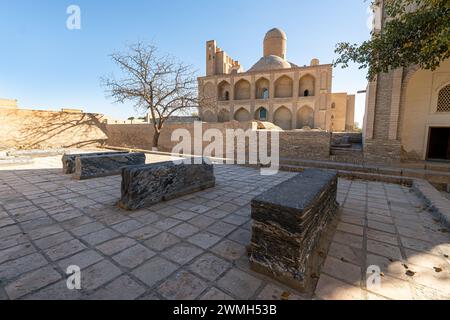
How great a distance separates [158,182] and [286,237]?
2837 mm

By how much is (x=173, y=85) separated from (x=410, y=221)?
12.8 meters

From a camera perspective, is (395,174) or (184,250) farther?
(395,174)

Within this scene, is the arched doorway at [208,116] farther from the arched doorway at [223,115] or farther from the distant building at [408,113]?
the distant building at [408,113]

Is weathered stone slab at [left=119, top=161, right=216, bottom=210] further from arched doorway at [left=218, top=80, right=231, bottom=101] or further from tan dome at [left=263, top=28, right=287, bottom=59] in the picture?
tan dome at [left=263, top=28, right=287, bottom=59]

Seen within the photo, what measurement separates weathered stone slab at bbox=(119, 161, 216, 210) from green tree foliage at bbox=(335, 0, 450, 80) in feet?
15.8

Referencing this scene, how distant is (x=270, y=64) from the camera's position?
26.7 meters

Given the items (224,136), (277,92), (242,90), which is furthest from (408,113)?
(242,90)

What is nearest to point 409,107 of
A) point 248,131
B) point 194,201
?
point 248,131

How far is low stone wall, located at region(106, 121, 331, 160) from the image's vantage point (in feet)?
30.0

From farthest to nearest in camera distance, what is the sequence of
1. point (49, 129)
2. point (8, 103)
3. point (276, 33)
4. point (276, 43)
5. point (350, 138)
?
point (276, 33) < point (276, 43) < point (8, 103) < point (49, 129) < point (350, 138)

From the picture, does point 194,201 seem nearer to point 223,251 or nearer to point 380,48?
point 223,251

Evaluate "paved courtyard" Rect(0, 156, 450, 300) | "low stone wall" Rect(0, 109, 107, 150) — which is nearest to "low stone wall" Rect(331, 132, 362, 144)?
"paved courtyard" Rect(0, 156, 450, 300)

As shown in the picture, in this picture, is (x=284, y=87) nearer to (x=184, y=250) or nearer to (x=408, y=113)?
(x=408, y=113)

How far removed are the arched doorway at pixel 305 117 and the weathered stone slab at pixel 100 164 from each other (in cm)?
2164
